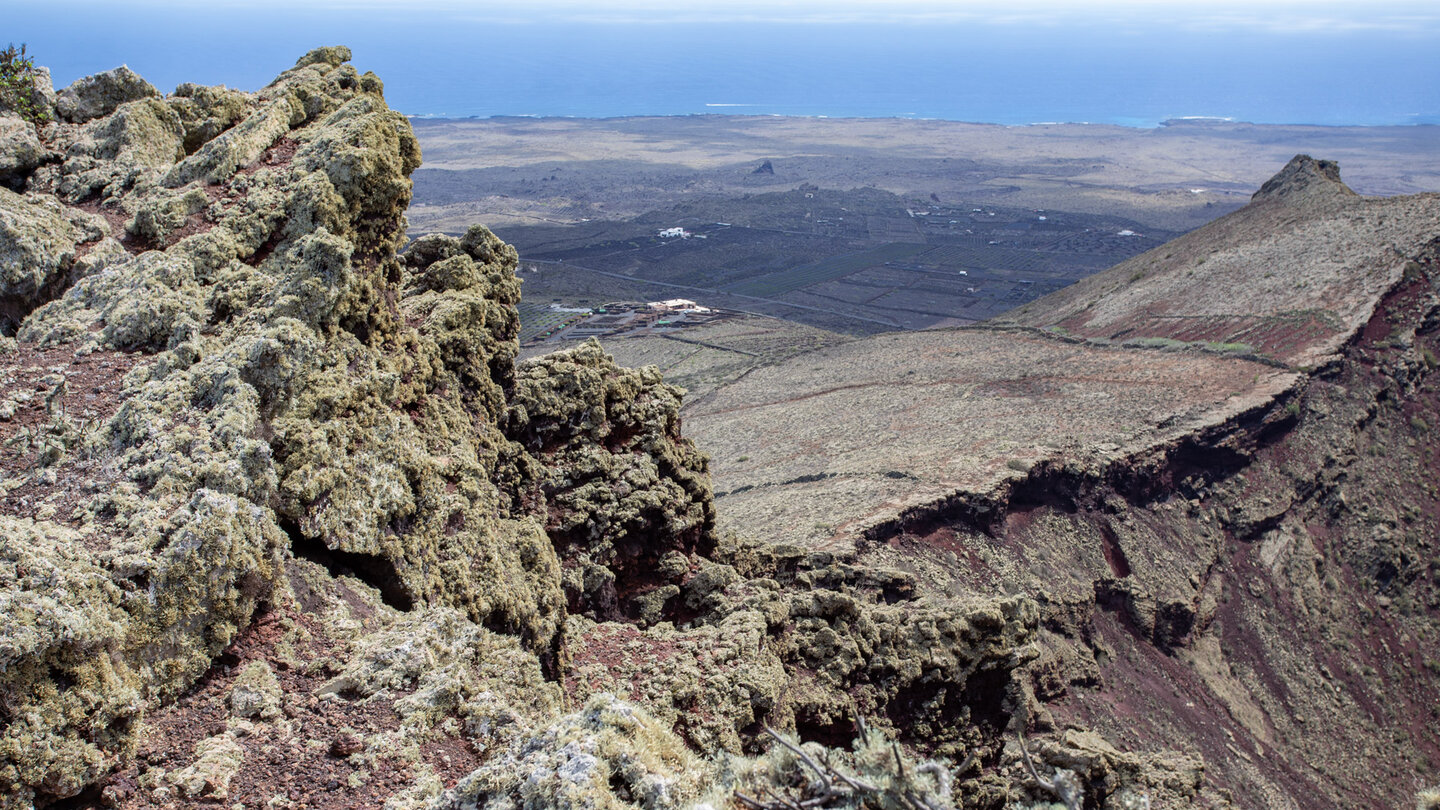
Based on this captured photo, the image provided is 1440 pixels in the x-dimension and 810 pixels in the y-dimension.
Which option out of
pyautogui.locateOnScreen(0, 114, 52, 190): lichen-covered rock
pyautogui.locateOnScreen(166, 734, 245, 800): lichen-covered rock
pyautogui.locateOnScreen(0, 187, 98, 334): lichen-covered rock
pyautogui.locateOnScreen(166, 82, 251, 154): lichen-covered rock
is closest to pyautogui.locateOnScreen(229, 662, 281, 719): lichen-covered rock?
pyautogui.locateOnScreen(166, 734, 245, 800): lichen-covered rock

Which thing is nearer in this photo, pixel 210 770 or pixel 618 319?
pixel 210 770

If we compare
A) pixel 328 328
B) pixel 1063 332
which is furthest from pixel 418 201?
pixel 328 328

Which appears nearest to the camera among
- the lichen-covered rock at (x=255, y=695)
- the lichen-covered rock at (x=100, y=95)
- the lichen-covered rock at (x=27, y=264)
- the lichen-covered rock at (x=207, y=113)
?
the lichen-covered rock at (x=255, y=695)

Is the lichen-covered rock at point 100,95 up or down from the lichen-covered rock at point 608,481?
up

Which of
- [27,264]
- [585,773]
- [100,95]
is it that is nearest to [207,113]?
[100,95]

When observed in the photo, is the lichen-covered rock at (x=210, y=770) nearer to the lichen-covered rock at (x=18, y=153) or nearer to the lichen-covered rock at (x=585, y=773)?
the lichen-covered rock at (x=585, y=773)

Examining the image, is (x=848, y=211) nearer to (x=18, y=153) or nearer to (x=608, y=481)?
(x=608, y=481)

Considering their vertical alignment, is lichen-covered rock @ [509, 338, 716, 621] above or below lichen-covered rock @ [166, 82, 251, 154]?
below

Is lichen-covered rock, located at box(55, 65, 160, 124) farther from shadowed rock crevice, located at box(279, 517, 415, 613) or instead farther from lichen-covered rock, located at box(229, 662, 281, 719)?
lichen-covered rock, located at box(229, 662, 281, 719)

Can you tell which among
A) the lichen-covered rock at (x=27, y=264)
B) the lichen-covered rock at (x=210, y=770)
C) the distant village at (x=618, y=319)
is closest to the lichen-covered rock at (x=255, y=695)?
the lichen-covered rock at (x=210, y=770)
